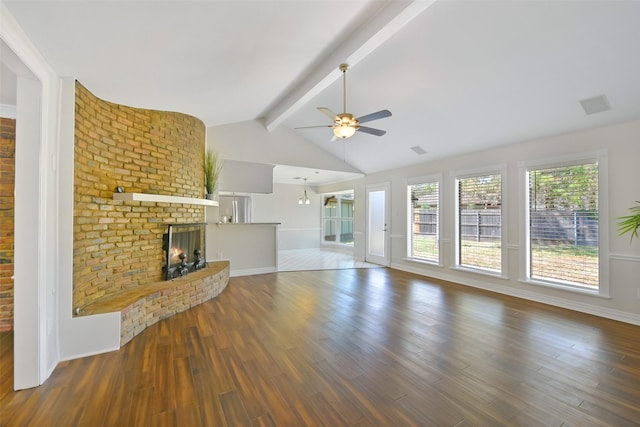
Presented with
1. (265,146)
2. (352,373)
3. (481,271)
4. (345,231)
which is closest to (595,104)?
(481,271)

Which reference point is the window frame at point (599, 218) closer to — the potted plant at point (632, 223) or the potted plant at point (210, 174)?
the potted plant at point (632, 223)

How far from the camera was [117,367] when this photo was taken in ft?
7.68

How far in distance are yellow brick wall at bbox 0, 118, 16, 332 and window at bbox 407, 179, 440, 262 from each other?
6501mm

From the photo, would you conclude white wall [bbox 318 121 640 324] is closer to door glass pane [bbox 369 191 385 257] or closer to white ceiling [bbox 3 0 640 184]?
white ceiling [bbox 3 0 640 184]

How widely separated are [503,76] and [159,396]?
4.72 metres

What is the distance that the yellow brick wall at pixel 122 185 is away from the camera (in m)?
2.75

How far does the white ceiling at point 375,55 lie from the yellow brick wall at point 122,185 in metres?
A: 0.31

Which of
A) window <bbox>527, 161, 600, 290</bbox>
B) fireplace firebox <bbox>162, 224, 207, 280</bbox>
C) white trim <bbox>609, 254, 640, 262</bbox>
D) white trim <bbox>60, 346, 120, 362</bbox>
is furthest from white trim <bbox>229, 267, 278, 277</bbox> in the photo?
white trim <bbox>609, 254, 640, 262</bbox>

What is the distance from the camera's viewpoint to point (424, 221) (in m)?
6.25

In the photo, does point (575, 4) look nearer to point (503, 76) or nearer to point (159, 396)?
point (503, 76)

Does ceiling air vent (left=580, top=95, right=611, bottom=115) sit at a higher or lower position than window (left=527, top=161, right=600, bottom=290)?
higher

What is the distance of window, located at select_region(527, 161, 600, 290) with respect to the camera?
3828 mm

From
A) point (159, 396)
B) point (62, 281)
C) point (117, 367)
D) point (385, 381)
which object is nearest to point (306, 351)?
point (385, 381)

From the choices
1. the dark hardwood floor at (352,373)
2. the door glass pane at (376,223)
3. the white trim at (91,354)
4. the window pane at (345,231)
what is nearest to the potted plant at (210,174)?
the dark hardwood floor at (352,373)
